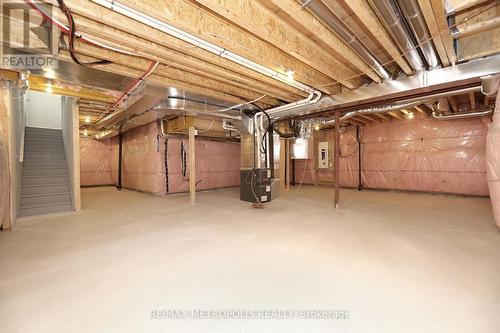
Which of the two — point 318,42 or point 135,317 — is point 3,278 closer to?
point 135,317

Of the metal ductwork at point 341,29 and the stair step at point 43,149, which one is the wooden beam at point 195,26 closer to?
the metal ductwork at point 341,29

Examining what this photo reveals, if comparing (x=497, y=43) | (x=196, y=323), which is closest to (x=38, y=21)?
(x=196, y=323)

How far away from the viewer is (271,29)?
6.56ft

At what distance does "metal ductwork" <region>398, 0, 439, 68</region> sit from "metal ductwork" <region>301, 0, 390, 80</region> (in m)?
0.41

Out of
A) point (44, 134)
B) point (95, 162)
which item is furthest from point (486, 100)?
point (95, 162)

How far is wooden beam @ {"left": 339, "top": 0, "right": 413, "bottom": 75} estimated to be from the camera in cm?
165

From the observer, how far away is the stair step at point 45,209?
3490 millimetres

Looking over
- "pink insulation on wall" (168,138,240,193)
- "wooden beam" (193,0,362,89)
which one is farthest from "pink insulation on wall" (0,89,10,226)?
Answer: "pink insulation on wall" (168,138,240,193)

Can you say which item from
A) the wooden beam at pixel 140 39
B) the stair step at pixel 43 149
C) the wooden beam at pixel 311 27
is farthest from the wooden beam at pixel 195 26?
the stair step at pixel 43 149

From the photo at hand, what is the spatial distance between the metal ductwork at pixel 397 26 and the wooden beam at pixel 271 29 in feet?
1.64

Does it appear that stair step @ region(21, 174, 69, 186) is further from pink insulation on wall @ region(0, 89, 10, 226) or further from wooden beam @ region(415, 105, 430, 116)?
wooden beam @ region(415, 105, 430, 116)

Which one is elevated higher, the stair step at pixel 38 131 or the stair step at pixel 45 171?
the stair step at pixel 38 131

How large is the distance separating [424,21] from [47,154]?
681 centimetres

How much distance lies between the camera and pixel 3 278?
1.58 m
